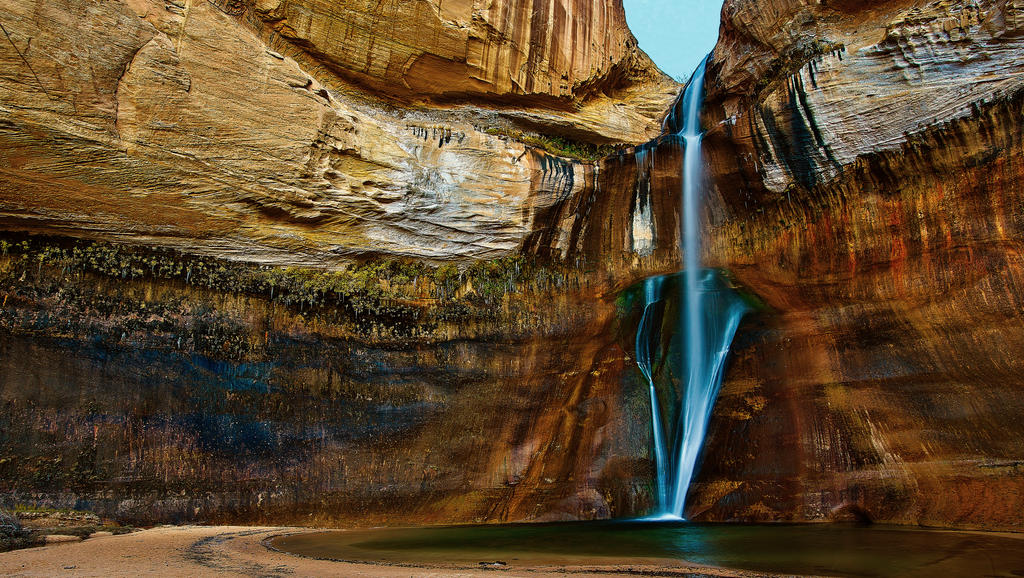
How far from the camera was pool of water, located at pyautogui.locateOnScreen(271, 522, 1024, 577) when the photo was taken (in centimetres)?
640

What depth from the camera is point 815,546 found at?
7.79 metres

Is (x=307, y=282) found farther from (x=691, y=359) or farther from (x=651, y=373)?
(x=691, y=359)

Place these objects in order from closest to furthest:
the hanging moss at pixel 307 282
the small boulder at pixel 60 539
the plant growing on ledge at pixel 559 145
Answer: the small boulder at pixel 60 539 → the hanging moss at pixel 307 282 → the plant growing on ledge at pixel 559 145

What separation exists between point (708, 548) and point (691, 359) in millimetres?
5381

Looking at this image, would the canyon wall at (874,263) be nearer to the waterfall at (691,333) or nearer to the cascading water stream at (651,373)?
the waterfall at (691,333)

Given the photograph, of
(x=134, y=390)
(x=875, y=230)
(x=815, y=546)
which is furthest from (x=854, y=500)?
(x=134, y=390)

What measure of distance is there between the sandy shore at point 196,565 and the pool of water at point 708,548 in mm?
465

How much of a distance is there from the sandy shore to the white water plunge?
6.41 meters

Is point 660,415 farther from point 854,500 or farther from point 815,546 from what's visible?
point 815,546

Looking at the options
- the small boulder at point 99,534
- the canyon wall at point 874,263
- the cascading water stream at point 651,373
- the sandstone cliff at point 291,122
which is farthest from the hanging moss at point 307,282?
the canyon wall at point 874,263

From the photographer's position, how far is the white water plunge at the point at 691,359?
12.2m

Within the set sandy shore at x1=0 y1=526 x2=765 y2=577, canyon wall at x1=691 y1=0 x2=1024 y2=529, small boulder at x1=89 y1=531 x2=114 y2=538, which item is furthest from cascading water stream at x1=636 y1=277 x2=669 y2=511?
small boulder at x1=89 y1=531 x2=114 y2=538

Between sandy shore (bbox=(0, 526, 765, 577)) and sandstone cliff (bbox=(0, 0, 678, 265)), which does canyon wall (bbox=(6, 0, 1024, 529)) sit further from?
sandy shore (bbox=(0, 526, 765, 577))

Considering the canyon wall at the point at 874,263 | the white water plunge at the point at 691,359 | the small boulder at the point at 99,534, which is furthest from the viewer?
the white water plunge at the point at 691,359
